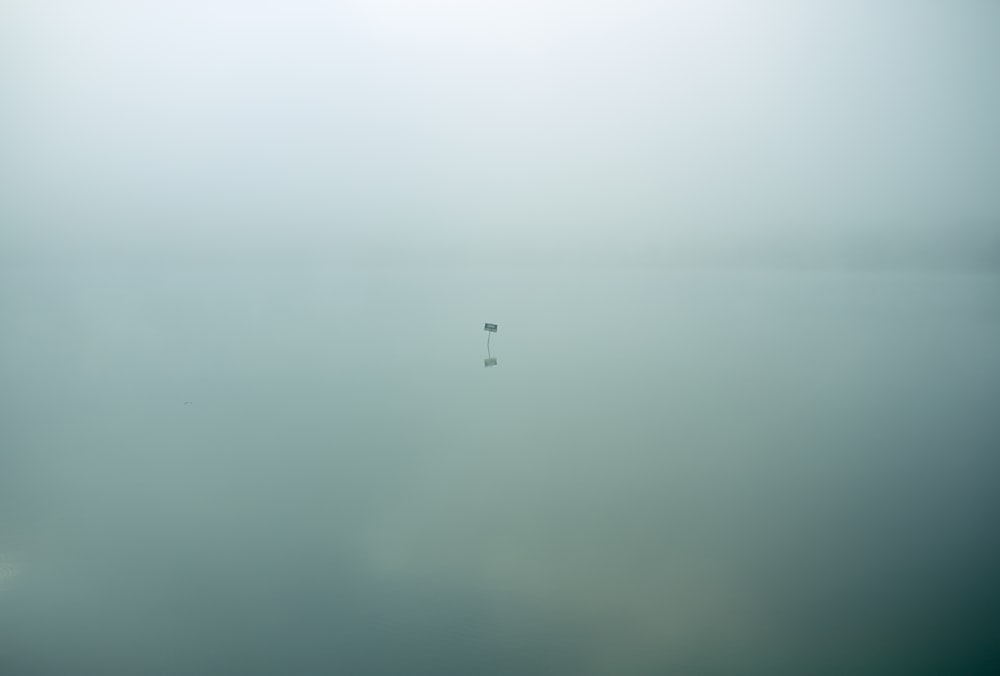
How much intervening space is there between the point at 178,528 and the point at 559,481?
86cm

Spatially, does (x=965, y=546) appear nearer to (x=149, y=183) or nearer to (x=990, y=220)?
(x=990, y=220)

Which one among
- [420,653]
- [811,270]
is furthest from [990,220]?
[420,653]

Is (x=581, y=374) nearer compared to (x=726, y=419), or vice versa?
(x=726, y=419)

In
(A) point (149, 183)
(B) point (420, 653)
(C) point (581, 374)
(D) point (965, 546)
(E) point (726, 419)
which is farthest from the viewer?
(A) point (149, 183)

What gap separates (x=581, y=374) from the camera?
8.61ft

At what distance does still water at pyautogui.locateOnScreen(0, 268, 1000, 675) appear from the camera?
1.21m

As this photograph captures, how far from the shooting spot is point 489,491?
1.75 meters

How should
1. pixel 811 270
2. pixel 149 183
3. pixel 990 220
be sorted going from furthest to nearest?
1. pixel 811 270
2. pixel 990 220
3. pixel 149 183

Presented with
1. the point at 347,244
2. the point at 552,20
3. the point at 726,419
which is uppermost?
the point at 552,20

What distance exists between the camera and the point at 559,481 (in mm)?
1805

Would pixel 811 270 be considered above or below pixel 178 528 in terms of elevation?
above

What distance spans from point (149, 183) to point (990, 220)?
16.0ft

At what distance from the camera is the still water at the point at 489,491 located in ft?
3.96

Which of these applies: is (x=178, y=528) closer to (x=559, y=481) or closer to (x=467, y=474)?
(x=467, y=474)
